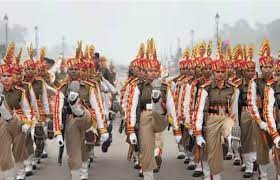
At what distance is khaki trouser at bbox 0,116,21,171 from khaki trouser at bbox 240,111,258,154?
3714 mm

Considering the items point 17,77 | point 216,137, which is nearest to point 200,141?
point 216,137

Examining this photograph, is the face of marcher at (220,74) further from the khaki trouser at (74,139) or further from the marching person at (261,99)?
the khaki trouser at (74,139)

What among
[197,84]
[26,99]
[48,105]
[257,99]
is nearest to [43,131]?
[26,99]

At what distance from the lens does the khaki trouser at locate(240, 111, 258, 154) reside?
9977 mm

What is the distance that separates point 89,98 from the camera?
9.36 m

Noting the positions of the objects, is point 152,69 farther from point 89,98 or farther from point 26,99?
point 26,99

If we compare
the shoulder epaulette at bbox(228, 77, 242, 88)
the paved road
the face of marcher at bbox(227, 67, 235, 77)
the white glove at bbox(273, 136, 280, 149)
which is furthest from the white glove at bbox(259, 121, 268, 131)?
the face of marcher at bbox(227, 67, 235, 77)

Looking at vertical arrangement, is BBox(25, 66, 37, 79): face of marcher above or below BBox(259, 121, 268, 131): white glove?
above

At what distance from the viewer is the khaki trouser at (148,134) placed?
Answer: 8.84 meters

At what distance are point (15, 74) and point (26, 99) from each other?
1.43 ft

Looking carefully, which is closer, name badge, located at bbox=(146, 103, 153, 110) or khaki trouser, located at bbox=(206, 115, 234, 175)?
khaki trouser, located at bbox=(206, 115, 234, 175)

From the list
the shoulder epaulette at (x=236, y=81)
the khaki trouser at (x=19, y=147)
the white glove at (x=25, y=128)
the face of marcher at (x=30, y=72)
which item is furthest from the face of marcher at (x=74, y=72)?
the shoulder epaulette at (x=236, y=81)

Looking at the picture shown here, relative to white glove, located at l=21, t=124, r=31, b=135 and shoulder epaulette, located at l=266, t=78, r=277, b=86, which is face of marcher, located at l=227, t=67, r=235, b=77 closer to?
shoulder epaulette, located at l=266, t=78, r=277, b=86

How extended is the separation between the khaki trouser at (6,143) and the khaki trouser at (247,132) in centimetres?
371
